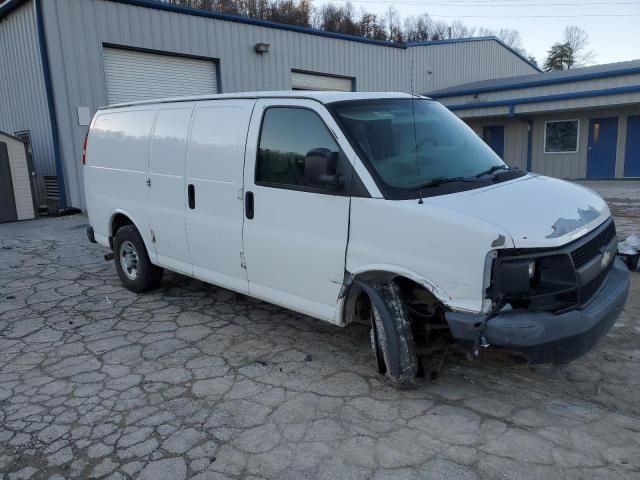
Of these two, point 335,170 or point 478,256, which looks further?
point 335,170

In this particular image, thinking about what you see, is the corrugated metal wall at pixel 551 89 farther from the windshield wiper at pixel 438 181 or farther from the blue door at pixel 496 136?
the windshield wiper at pixel 438 181

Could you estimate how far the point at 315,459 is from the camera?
2928 millimetres

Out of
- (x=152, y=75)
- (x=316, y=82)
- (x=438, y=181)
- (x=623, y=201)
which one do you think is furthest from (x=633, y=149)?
(x=438, y=181)

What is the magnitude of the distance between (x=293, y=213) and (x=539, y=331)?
6.35 feet

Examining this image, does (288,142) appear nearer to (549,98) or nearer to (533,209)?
(533,209)

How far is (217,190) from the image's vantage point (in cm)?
458

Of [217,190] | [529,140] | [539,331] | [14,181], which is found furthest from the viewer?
[529,140]

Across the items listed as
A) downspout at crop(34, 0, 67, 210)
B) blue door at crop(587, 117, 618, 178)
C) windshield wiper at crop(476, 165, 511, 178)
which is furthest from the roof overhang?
downspout at crop(34, 0, 67, 210)

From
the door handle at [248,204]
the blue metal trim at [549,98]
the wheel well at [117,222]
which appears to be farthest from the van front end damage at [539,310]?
the blue metal trim at [549,98]

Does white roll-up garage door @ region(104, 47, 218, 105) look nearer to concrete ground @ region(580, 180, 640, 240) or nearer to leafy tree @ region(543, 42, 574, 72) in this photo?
concrete ground @ region(580, 180, 640, 240)

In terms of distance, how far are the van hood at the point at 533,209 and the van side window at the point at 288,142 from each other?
3.45ft

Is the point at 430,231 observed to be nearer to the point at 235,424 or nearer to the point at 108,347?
the point at 235,424

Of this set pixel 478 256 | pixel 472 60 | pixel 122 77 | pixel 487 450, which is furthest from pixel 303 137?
pixel 472 60

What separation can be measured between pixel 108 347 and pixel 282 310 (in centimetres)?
171
